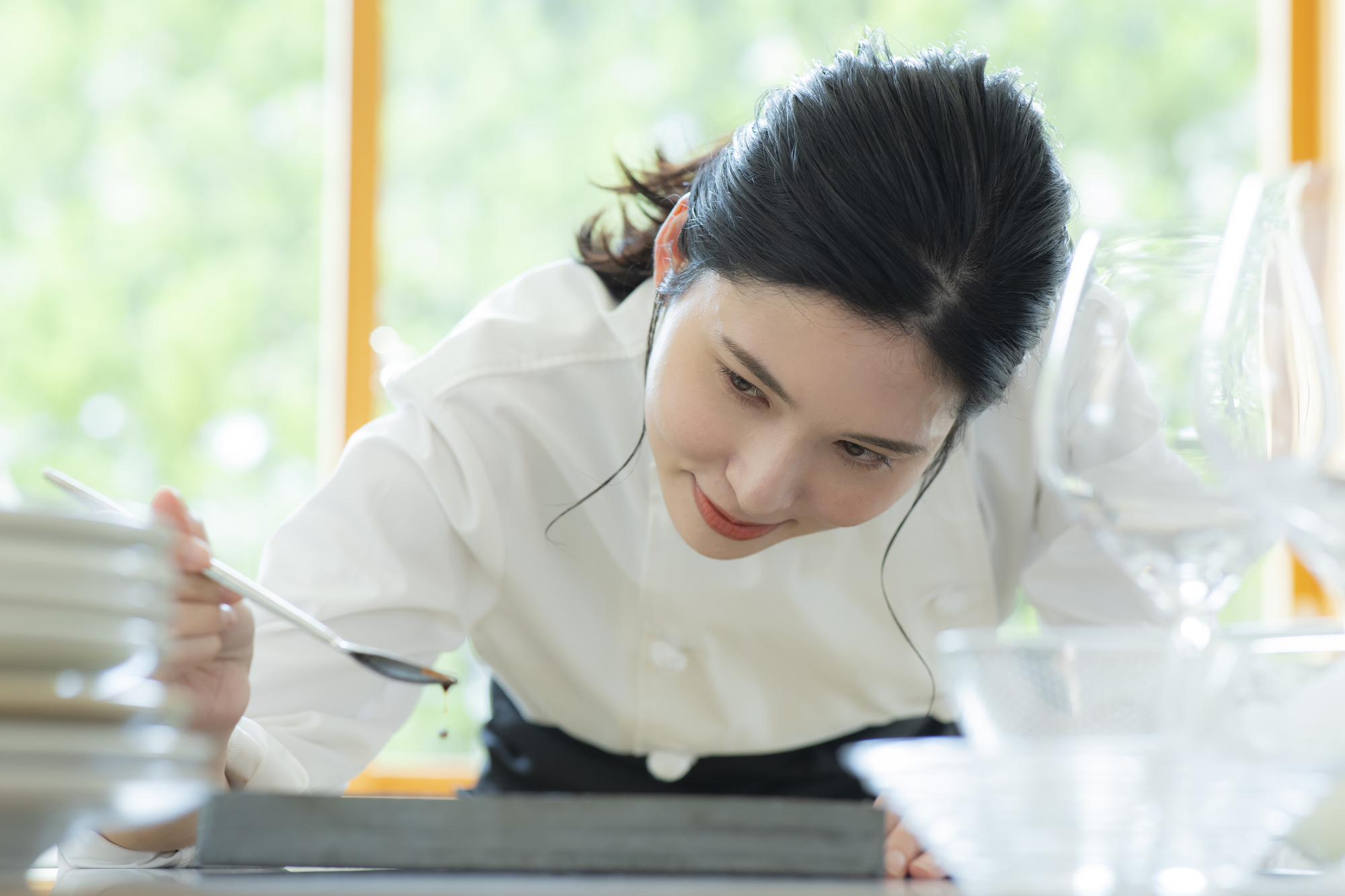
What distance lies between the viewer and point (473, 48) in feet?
10.8

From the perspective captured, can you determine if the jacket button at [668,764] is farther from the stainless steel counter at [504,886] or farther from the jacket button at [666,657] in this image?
the stainless steel counter at [504,886]

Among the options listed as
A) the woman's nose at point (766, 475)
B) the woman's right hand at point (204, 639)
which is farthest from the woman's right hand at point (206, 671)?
the woman's nose at point (766, 475)

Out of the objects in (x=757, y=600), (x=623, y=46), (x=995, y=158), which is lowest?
(x=757, y=600)

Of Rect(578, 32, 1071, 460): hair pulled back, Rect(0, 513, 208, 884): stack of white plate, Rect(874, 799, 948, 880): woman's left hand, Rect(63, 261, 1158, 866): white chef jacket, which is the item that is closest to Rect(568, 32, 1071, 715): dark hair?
Rect(578, 32, 1071, 460): hair pulled back

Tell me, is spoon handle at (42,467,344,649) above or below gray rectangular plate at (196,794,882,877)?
above

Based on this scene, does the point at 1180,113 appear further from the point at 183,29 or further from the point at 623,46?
the point at 183,29

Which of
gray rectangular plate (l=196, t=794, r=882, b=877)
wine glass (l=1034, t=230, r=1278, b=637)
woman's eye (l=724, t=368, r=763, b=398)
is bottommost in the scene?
gray rectangular plate (l=196, t=794, r=882, b=877)

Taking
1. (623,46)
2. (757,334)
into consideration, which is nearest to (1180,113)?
(623,46)

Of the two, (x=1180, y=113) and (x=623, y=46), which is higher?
(x=623, y=46)

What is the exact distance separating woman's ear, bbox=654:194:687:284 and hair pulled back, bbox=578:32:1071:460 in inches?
2.6

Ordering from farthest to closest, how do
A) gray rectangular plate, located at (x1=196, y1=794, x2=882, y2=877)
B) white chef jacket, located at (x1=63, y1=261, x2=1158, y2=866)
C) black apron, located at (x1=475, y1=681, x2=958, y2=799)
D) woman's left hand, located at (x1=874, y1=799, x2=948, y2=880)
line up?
1. black apron, located at (x1=475, y1=681, x2=958, y2=799)
2. white chef jacket, located at (x1=63, y1=261, x2=1158, y2=866)
3. woman's left hand, located at (x1=874, y1=799, x2=948, y2=880)
4. gray rectangular plate, located at (x1=196, y1=794, x2=882, y2=877)

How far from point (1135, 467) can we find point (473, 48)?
3.01 metres

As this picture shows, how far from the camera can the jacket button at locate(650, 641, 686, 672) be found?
1352 mm

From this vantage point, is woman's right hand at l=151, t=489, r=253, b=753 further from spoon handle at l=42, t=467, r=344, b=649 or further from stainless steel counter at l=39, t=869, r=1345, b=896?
stainless steel counter at l=39, t=869, r=1345, b=896
